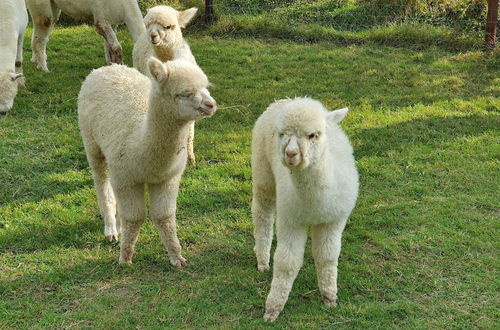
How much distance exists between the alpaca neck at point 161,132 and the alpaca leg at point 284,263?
87 centimetres

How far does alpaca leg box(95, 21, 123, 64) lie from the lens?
319 inches

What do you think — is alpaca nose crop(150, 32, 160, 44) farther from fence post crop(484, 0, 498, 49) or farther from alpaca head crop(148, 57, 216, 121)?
fence post crop(484, 0, 498, 49)

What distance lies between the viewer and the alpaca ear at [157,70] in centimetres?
393

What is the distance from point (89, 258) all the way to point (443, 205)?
9.55 ft

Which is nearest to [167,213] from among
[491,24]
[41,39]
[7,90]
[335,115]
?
[335,115]

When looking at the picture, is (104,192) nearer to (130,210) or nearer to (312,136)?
(130,210)

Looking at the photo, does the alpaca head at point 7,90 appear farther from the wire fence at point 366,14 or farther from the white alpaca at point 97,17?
the wire fence at point 366,14

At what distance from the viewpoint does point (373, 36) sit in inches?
390

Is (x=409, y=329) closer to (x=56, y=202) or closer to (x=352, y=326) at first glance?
(x=352, y=326)

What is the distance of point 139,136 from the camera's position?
4.36 m

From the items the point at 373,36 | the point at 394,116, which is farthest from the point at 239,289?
the point at 373,36

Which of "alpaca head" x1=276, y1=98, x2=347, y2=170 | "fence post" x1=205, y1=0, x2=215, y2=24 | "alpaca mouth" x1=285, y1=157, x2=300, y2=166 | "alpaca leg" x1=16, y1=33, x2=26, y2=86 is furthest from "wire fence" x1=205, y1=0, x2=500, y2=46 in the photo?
"alpaca mouth" x1=285, y1=157, x2=300, y2=166

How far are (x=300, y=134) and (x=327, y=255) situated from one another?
92cm

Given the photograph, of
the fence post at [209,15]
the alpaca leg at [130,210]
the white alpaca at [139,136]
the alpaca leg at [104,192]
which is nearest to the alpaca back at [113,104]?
the white alpaca at [139,136]
